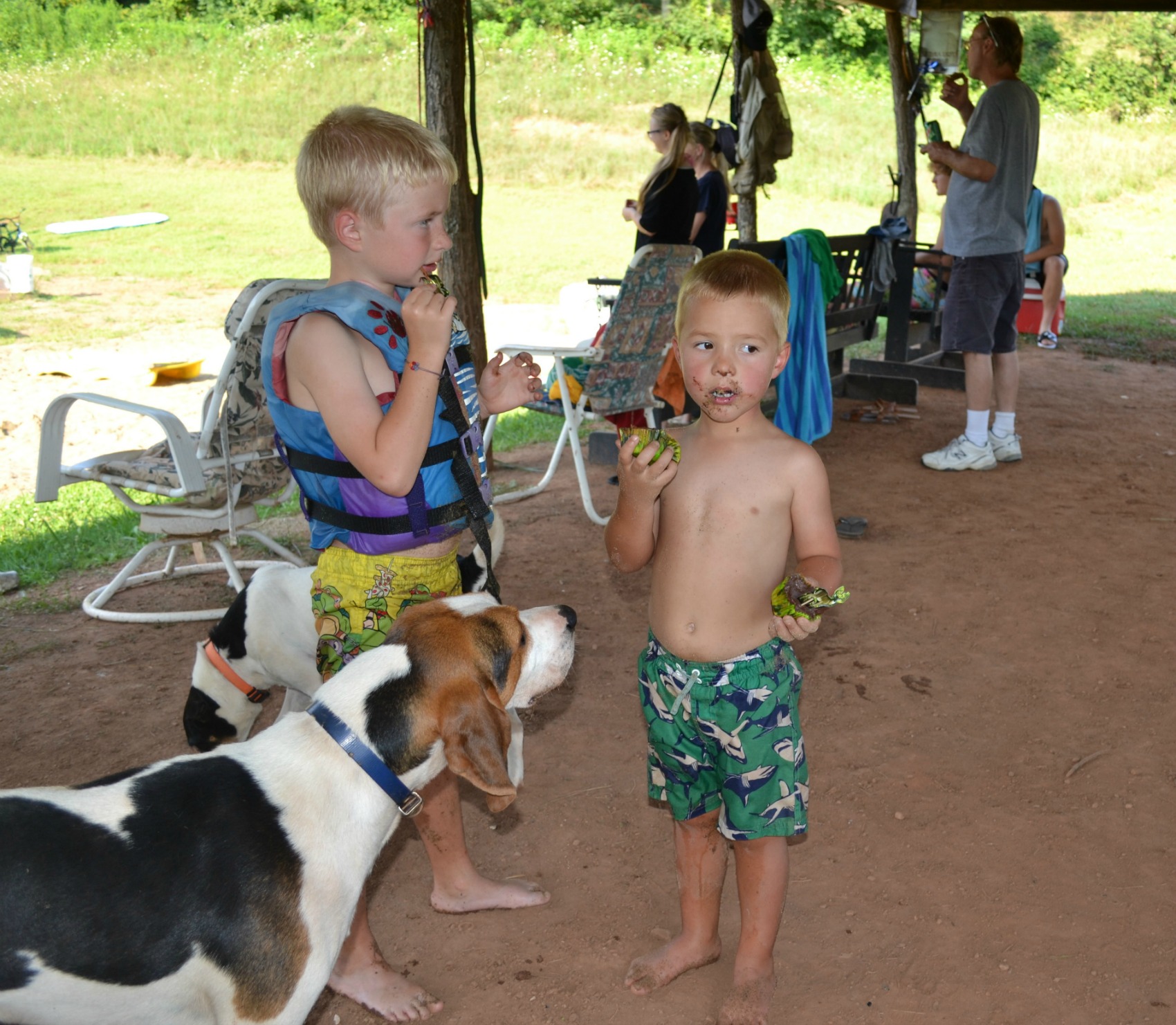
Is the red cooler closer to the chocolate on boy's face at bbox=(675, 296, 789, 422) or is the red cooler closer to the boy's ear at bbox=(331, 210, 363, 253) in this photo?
the chocolate on boy's face at bbox=(675, 296, 789, 422)

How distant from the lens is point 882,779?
3654mm

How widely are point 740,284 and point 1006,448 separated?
18.4 ft

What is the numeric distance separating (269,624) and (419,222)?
127cm

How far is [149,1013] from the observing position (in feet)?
6.50

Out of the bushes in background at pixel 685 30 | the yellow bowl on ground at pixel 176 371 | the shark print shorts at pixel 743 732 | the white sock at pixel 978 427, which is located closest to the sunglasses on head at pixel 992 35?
the white sock at pixel 978 427

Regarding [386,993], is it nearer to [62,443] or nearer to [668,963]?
[668,963]

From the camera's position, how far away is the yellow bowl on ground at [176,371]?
33.4 ft

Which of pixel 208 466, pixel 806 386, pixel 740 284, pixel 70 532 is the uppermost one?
pixel 740 284

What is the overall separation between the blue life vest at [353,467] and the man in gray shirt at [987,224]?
18.3 feet

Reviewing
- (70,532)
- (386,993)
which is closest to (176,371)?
(70,532)

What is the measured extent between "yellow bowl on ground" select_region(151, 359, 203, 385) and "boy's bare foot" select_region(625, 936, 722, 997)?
900 centimetres

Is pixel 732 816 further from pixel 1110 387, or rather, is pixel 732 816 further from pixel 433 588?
pixel 1110 387

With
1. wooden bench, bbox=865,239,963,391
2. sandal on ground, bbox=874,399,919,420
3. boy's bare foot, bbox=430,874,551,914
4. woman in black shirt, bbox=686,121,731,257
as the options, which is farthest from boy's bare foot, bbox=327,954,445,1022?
wooden bench, bbox=865,239,963,391

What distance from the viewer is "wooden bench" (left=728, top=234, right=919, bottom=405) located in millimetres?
8844
